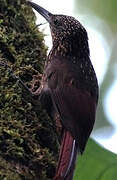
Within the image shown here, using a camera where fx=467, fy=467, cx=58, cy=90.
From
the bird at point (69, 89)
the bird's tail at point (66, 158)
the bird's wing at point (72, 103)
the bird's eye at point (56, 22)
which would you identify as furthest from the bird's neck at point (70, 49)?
the bird's tail at point (66, 158)

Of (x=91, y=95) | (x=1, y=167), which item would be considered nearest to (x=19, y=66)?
(x=91, y=95)

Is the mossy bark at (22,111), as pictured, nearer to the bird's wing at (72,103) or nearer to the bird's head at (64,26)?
the bird's wing at (72,103)

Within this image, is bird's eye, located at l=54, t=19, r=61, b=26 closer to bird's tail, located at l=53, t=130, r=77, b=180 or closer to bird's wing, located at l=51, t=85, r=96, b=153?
bird's wing, located at l=51, t=85, r=96, b=153

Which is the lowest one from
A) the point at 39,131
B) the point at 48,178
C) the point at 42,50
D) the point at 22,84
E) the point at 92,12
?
the point at 48,178

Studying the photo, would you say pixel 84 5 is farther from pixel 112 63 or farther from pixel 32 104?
pixel 32 104

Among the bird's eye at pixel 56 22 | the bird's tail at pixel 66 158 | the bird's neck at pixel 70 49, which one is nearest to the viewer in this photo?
the bird's tail at pixel 66 158

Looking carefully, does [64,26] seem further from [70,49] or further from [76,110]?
[76,110]

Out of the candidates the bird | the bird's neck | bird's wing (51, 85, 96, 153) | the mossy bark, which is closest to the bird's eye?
the bird
